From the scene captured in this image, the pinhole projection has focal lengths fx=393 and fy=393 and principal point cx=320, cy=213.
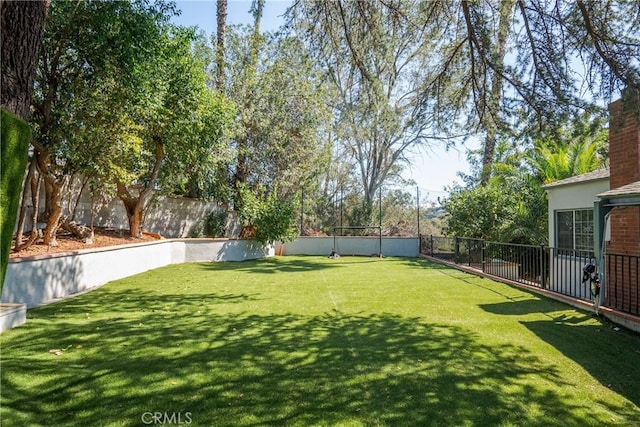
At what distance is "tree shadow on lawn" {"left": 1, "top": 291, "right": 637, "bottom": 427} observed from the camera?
122 inches

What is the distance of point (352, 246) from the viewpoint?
20859 millimetres

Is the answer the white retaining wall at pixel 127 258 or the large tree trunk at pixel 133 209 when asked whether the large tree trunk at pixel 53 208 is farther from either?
the large tree trunk at pixel 133 209

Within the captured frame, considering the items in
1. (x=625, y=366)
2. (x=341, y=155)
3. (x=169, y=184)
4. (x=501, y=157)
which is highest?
(x=341, y=155)

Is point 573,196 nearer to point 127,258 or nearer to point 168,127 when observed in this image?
point 168,127

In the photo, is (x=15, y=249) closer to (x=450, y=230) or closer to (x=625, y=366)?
(x=625, y=366)

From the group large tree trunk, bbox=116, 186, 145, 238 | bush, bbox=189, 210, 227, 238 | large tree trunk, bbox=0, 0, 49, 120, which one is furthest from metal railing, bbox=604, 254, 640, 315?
bush, bbox=189, 210, 227, 238

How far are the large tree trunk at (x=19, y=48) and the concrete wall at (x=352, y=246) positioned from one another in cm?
1708

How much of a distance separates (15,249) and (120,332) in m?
4.46

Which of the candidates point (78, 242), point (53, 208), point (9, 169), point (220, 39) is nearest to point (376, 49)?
point (9, 169)

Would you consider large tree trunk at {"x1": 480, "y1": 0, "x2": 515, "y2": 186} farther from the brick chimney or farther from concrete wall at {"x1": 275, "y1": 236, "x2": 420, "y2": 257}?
concrete wall at {"x1": 275, "y1": 236, "x2": 420, "y2": 257}

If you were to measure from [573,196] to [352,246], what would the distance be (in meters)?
12.4

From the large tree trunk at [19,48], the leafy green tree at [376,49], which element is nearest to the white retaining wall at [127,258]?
the large tree trunk at [19,48]

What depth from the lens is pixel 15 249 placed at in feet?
25.9

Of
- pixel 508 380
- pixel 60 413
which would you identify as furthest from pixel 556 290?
pixel 60 413
